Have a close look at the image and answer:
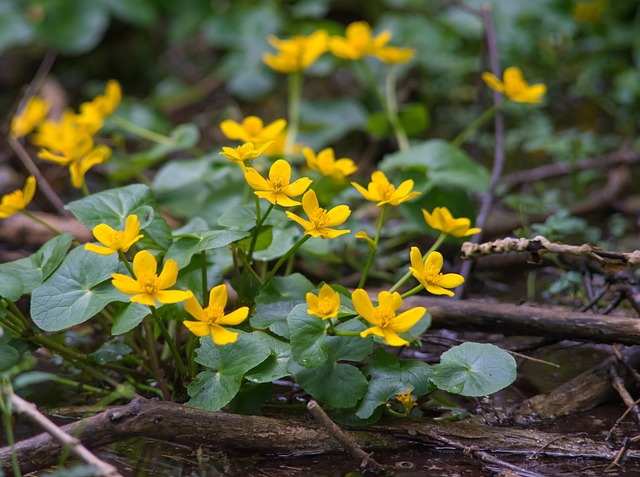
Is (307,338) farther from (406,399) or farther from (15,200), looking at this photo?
(15,200)

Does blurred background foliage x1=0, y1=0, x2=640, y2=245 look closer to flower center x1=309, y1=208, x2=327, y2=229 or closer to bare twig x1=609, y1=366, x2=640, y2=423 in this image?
bare twig x1=609, y1=366, x2=640, y2=423

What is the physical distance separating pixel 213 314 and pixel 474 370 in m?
0.52

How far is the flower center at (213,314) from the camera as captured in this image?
1.26 m

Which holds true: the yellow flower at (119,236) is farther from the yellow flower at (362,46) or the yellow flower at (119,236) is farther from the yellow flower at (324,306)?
the yellow flower at (362,46)

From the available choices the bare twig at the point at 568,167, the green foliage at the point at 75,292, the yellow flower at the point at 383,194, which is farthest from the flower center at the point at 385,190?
the bare twig at the point at 568,167

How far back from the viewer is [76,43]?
3.95 metres

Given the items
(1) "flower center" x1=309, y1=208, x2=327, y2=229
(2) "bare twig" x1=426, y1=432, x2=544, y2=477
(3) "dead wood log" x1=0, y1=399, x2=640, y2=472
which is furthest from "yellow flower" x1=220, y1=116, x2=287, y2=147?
(2) "bare twig" x1=426, y1=432, x2=544, y2=477

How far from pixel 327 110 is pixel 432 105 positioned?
0.68 metres

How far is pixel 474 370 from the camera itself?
138 centimetres

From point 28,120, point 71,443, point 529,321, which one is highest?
point 71,443

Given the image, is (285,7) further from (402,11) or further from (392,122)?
(392,122)

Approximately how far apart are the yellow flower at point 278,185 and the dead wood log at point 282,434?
1.41 feet

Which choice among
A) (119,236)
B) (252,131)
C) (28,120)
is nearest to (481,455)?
(119,236)

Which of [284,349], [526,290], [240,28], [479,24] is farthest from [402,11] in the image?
[284,349]
